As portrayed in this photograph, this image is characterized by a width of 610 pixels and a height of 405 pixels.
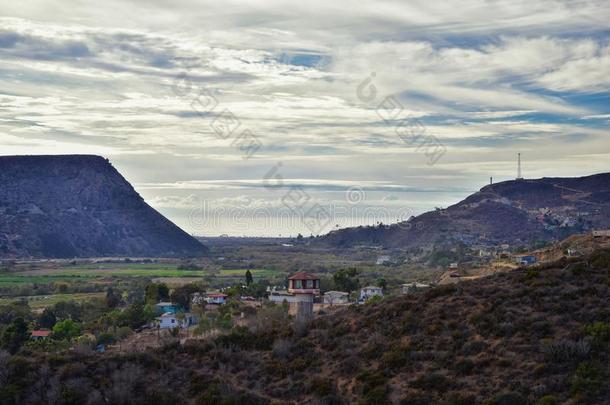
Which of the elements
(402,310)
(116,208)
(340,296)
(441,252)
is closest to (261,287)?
(340,296)

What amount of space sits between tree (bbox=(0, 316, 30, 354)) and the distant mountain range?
115 m

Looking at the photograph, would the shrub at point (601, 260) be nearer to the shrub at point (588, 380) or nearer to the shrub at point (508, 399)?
the shrub at point (588, 380)

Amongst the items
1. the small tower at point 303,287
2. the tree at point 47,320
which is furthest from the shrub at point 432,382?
the tree at point 47,320

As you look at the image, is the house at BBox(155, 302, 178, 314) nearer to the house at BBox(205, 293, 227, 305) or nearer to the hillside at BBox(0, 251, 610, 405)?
the house at BBox(205, 293, 227, 305)

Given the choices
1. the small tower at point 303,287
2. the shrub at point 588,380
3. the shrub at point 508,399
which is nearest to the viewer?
the shrub at point 588,380

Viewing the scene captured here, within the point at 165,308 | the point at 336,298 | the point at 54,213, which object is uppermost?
the point at 54,213

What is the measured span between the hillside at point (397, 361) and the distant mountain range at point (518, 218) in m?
123

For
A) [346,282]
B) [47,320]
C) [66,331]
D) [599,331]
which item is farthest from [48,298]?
[599,331]

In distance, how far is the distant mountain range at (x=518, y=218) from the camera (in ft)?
512

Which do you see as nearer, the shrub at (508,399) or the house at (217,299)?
the shrub at (508,399)

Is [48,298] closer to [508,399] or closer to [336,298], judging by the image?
[336,298]

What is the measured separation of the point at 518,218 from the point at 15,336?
484 ft

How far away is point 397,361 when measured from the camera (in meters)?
23.9

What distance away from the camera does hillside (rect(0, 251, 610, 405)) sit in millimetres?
21484
